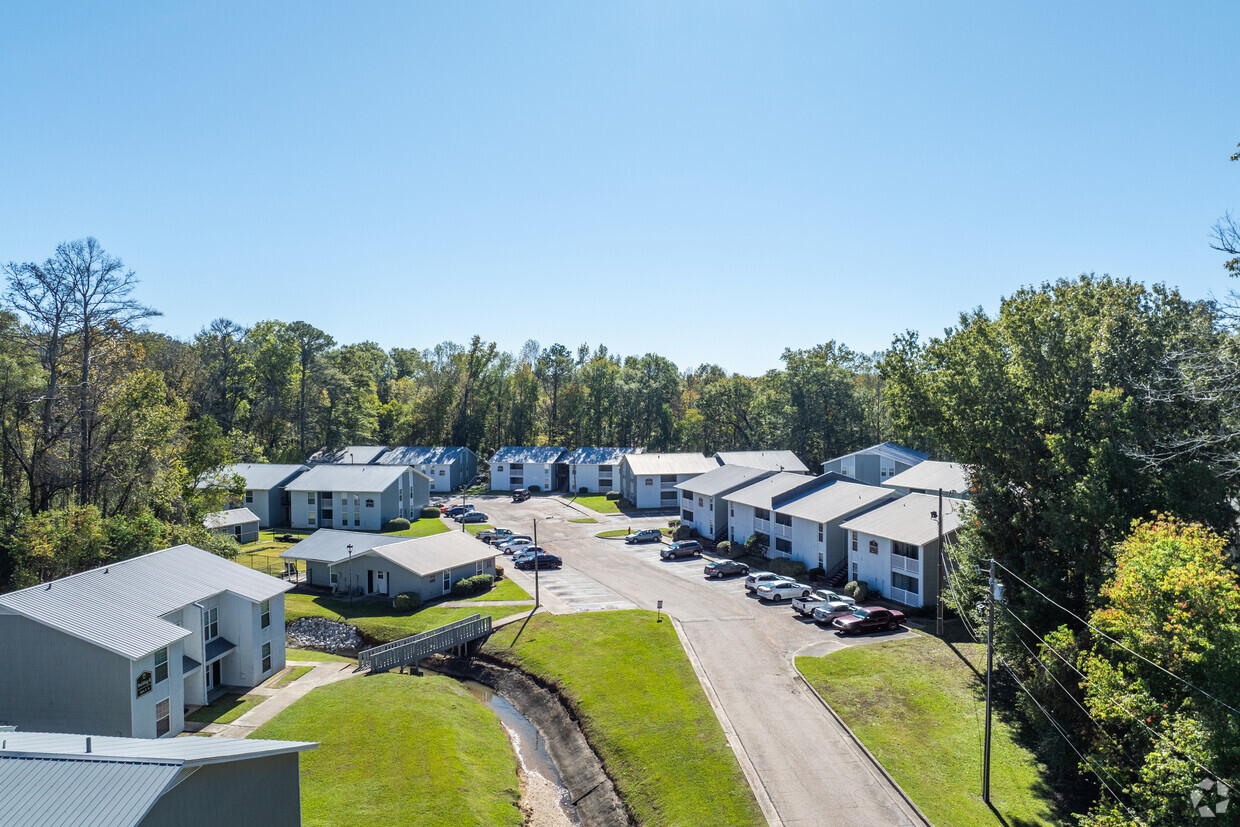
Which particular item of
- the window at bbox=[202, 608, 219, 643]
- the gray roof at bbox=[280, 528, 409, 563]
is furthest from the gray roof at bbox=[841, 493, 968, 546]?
the window at bbox=[202, 608, 219, 643]

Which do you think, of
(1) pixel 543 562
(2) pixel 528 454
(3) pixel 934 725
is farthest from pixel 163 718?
(2) pixel 528 454

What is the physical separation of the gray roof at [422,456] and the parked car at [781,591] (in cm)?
6221

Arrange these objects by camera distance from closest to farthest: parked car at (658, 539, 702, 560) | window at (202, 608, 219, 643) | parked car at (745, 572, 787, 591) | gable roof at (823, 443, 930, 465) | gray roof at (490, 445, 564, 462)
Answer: window at (202, 608, 219, 643), parked car at (745, 572, 787, 591), parked car at (658, 539, 702, 560), gable roof at (823, 443, 930, 465), gray roof at (490, 445, 564, 462)

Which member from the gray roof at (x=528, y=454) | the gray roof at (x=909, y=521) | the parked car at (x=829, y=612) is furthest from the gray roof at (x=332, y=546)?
the gray roof at (x=528, y=454)

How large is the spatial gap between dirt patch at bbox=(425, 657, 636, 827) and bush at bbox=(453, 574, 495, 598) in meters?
8.43

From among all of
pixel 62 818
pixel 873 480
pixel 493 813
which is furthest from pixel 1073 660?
pixel 873 480

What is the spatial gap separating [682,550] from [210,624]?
34595mm

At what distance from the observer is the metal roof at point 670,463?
8188 cm

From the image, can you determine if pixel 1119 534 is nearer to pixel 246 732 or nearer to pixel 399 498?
pixel 246 732

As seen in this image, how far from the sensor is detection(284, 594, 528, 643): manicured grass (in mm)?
40562

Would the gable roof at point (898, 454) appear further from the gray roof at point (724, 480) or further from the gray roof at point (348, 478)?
the gray roof at point (348, 478)

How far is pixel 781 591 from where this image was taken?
4269cm

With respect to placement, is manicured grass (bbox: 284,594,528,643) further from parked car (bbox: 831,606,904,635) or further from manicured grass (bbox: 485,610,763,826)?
parked car (bbox: 831,606,904,635)

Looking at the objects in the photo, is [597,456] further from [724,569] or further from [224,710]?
[224,710]
